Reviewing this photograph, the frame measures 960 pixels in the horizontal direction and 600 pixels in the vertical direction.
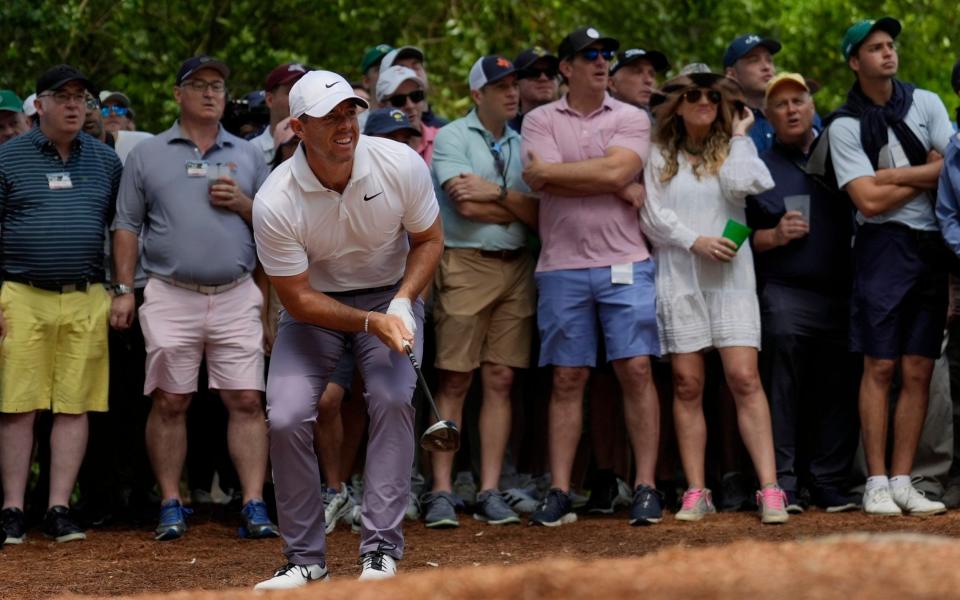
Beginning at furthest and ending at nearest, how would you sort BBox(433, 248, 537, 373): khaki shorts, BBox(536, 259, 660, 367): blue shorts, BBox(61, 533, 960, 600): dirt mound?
1. BBox(433, 248, 537, 373): khaki shorts
2. BBox(536, 259, 660, 367): blue shorts
3. BBox(61, 533, 960, 600): dirt mound

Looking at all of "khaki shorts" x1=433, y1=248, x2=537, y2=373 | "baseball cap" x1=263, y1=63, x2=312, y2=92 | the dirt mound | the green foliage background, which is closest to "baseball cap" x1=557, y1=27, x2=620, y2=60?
"khaki shorts" x1=433, y1=248, x2=537, y2=373

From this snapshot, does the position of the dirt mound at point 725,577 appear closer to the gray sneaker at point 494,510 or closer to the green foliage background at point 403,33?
the gray sneaker at point 494,510

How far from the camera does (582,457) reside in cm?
1012

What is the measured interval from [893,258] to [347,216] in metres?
3.53

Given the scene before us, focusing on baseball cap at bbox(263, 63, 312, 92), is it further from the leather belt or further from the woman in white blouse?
the woman in white blouse

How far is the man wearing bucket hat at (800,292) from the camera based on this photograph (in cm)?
905

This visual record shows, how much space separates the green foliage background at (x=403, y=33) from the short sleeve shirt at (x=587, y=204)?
6.49 metres

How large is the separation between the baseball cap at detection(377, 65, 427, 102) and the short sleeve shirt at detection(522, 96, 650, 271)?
107cm

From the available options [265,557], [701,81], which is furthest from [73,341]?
[701,81]

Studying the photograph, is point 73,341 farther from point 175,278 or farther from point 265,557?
point 265,557

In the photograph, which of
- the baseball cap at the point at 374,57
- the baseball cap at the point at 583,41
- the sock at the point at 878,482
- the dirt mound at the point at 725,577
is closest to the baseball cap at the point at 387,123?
the baseball cap at the point at 583,41

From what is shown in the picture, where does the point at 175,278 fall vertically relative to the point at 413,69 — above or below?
below

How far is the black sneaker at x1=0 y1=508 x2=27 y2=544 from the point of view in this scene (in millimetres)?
8547

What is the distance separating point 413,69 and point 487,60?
3.33 feet
